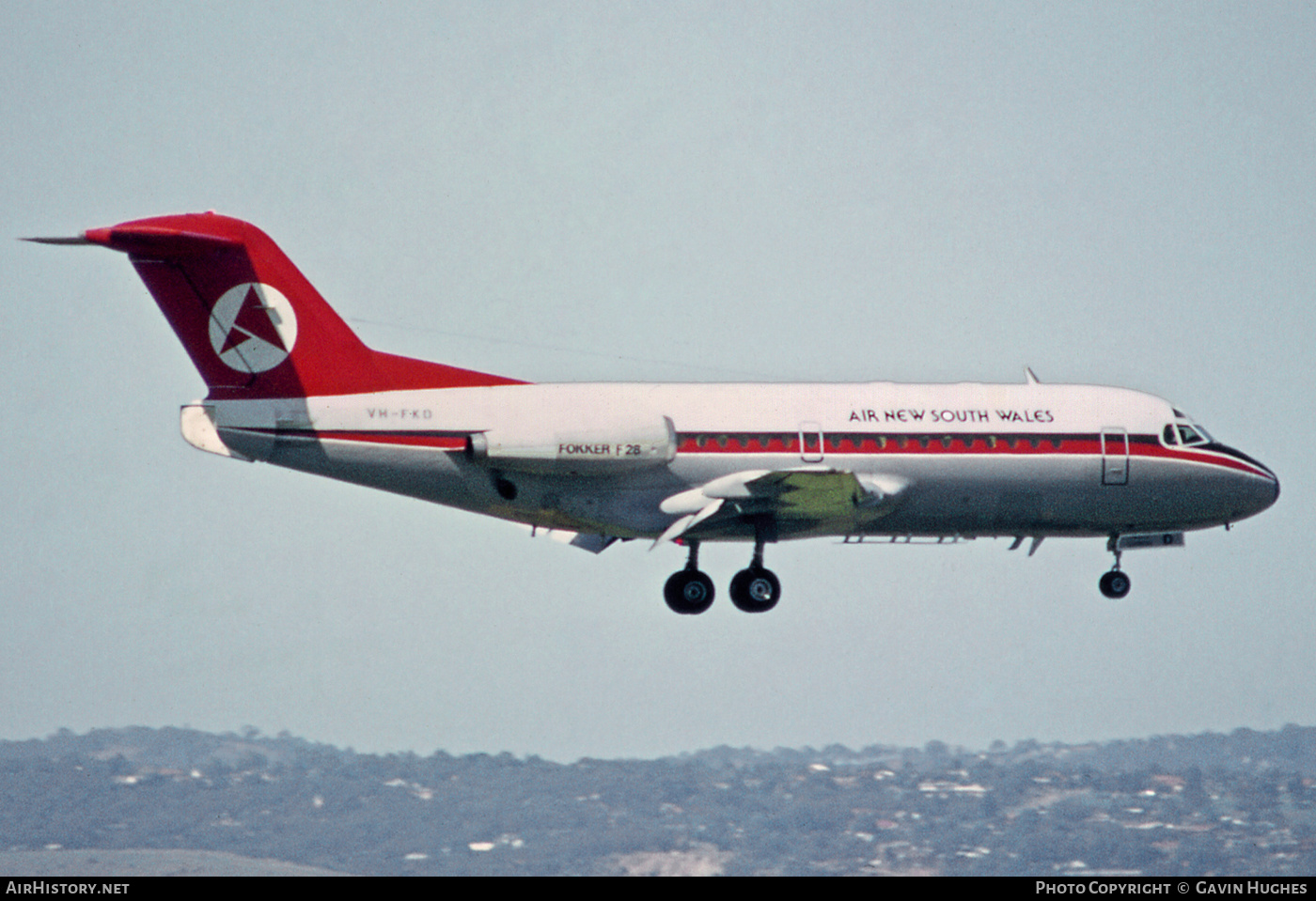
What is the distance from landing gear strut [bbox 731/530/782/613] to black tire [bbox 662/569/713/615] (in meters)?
0.63

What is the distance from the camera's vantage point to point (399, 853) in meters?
77.7

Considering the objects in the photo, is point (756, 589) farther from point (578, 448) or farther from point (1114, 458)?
point (1114, 458)

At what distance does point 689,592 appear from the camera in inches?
1558

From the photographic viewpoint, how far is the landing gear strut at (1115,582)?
139 feet

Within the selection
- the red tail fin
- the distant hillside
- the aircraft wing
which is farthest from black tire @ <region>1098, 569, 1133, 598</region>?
the distant hillside

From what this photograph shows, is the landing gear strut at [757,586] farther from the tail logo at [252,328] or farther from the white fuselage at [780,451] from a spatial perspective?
the tail logo at [252,328]

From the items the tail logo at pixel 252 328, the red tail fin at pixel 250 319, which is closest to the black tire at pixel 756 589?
the red tail fin at pixel 250 319

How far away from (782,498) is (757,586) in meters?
2.34

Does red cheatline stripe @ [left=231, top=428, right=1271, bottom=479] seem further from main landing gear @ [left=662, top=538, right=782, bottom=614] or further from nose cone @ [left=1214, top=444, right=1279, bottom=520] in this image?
main landing gear @ [left=662, top=538, right=782, bottom=614]

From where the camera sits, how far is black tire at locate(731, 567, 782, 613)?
39.2m

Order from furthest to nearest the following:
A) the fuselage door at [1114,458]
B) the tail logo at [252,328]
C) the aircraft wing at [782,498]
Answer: the fuselage door at [1114,458], the aircraft wing at [782,498], the tail logo at [252,328]

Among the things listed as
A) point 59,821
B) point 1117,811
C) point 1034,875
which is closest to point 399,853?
point 59,821

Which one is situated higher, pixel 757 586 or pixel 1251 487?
pixel 1251 487

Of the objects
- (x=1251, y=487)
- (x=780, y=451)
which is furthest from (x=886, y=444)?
(x=1251, y=487)
